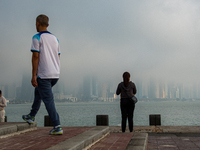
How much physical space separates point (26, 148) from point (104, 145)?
4.51 ft

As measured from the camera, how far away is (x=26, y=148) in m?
3.33

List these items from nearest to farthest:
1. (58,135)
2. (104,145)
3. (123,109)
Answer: (104,145) < (58,135) < (123,109)

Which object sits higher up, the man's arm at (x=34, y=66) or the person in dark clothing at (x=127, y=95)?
the man's arm at (x=34, y=66)

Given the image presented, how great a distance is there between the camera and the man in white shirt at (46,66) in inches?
166

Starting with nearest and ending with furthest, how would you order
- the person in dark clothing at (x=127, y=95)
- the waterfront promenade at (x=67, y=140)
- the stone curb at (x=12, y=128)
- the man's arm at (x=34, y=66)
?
the waterfront promenade at (x=67, y=140), the man's arm at (x=34, y=66), the stone curb at (x=12, y=128), the person in dark clothing at (x=127, y=95)

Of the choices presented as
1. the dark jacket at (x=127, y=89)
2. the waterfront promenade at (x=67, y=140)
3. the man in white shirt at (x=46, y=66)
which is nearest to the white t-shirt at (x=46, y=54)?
the man in white shirt at (x=46, y=66)

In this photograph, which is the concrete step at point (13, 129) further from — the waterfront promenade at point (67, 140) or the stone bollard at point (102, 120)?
the stone bollard at point (102, 120)

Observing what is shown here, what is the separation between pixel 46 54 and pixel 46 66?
0.22 meters

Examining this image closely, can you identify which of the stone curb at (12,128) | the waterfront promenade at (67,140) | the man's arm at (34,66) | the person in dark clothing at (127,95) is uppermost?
the man's arm at (34,66)

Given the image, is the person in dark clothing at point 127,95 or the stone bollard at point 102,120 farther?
the stone bollard at point 102,120

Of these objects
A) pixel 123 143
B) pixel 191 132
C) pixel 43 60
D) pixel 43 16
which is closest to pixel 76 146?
pixel 123 143

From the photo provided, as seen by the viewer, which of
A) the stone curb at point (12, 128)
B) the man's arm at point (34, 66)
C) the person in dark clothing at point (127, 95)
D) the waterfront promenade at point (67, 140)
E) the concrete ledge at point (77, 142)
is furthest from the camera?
the person in dark clothing at point (127, 95)

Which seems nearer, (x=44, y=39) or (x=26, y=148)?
(x=26, y=148)

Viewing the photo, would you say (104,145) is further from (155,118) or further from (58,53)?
(155,118)
